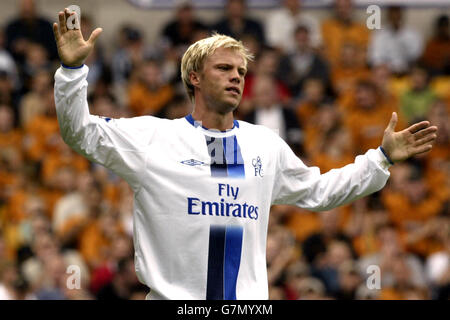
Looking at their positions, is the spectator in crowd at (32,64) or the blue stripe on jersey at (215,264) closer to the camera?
the blue stripe on jersey at (215,264)

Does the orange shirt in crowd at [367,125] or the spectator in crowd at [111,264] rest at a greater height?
the orange shirt in crowd at [367,125]

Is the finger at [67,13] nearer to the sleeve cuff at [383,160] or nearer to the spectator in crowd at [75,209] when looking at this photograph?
the sleeve cuff at [383,160]

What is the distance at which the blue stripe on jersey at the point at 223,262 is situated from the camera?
5.96 meters

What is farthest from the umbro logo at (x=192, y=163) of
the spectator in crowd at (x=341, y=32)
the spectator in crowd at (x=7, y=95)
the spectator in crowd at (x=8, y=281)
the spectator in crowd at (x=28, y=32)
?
the spectator in crowd at (x=28, y=32)

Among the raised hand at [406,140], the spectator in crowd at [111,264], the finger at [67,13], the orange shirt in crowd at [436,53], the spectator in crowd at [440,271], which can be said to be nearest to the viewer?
the finger at [67,13]

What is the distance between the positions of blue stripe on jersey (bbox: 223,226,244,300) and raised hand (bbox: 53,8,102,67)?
129cm

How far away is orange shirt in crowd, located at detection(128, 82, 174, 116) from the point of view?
13938 mm

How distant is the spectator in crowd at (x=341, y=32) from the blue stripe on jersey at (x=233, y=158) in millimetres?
8761

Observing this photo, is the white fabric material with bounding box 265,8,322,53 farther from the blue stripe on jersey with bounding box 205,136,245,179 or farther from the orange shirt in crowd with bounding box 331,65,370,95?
the blue stripe on jersey with bounding box 205,136,245,179

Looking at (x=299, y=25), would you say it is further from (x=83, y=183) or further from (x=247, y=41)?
(x=83, y=183)

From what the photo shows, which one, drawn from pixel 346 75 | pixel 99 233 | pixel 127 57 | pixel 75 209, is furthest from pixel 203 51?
pixel 127 57

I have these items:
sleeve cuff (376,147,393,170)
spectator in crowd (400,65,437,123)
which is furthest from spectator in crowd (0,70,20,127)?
sleeve cuff (376,147,393,170)

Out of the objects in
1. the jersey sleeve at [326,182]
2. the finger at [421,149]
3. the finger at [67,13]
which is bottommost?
the jersey sleeve at [326,182]
